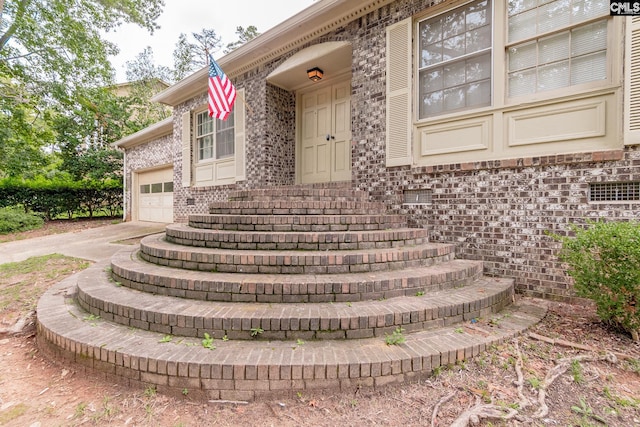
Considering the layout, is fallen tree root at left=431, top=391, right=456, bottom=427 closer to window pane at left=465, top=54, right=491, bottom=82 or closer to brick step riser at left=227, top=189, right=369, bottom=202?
brick step riser at left=227, top=189, right=369, bottom=202

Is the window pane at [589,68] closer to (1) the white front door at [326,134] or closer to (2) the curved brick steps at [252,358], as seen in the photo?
(2) the curved brick steps at [252,358]

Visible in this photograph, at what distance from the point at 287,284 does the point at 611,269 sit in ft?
8.51

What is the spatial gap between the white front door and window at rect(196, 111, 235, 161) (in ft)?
6.25

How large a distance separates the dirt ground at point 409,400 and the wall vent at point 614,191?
1577mm

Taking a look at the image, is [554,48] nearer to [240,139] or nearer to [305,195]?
[305,195]

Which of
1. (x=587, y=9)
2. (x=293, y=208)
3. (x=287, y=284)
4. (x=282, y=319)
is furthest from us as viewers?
(x=293, y=208)

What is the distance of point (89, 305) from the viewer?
258 centimetres

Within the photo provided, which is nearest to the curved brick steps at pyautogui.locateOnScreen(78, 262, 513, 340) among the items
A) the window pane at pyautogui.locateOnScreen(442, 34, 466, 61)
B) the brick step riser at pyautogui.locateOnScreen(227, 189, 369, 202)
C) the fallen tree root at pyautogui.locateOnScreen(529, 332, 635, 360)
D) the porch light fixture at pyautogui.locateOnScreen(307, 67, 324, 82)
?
the fallen tree root at pyautogui.locateOnScreen(529, 332, 635, 360)

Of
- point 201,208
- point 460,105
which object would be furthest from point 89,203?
point 460,105

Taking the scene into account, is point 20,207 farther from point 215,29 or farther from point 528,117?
point 528,117

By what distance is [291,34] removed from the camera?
5398 mm

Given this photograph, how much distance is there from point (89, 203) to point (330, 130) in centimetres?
1152

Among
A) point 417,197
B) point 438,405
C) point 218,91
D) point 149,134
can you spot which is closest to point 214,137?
point 218,91

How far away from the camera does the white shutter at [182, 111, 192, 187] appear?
7832mm
